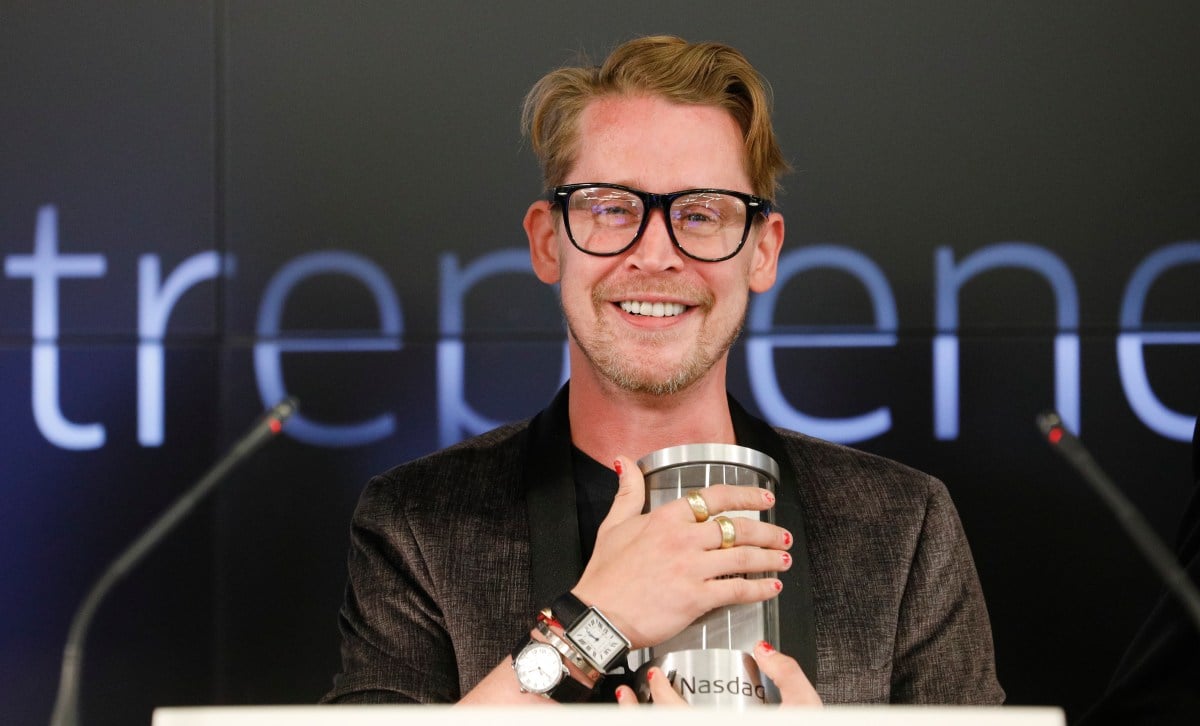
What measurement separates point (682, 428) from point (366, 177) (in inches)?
39.9

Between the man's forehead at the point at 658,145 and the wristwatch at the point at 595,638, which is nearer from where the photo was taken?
the wristwatch at the point at 595,638

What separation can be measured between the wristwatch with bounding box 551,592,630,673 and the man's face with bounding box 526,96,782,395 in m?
0.46

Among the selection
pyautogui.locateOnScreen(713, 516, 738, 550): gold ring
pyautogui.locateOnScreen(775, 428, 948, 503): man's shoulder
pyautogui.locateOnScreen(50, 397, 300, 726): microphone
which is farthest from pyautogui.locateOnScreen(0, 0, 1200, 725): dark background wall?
pyautogui.locateOnScreen(713, 516, 738, 550): gold ring

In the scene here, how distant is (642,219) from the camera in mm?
1727

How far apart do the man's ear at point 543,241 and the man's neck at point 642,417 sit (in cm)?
17

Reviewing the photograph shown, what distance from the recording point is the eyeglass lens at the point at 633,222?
1.73 meters

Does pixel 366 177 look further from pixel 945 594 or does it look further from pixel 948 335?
Result: pixel 945 594

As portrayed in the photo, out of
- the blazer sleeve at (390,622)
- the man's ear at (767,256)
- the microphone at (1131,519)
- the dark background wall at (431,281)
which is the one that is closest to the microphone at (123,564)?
the blazer sleeve at (390,622)

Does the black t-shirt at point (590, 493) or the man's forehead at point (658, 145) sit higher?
the man's forehead at point (658, 145)

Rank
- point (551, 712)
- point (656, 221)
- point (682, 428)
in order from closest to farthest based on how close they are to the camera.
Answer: point (551, 712) < point (656, 221) < point (682, 428)

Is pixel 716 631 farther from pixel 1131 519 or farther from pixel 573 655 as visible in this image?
pixel 1131 519

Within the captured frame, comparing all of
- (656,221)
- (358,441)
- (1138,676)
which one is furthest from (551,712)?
(358,441)

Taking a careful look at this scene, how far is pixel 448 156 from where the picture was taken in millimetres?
2492

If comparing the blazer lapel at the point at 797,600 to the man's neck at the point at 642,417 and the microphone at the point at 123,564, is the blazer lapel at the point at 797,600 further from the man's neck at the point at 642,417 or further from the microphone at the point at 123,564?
the microphone at the point at 123,564
